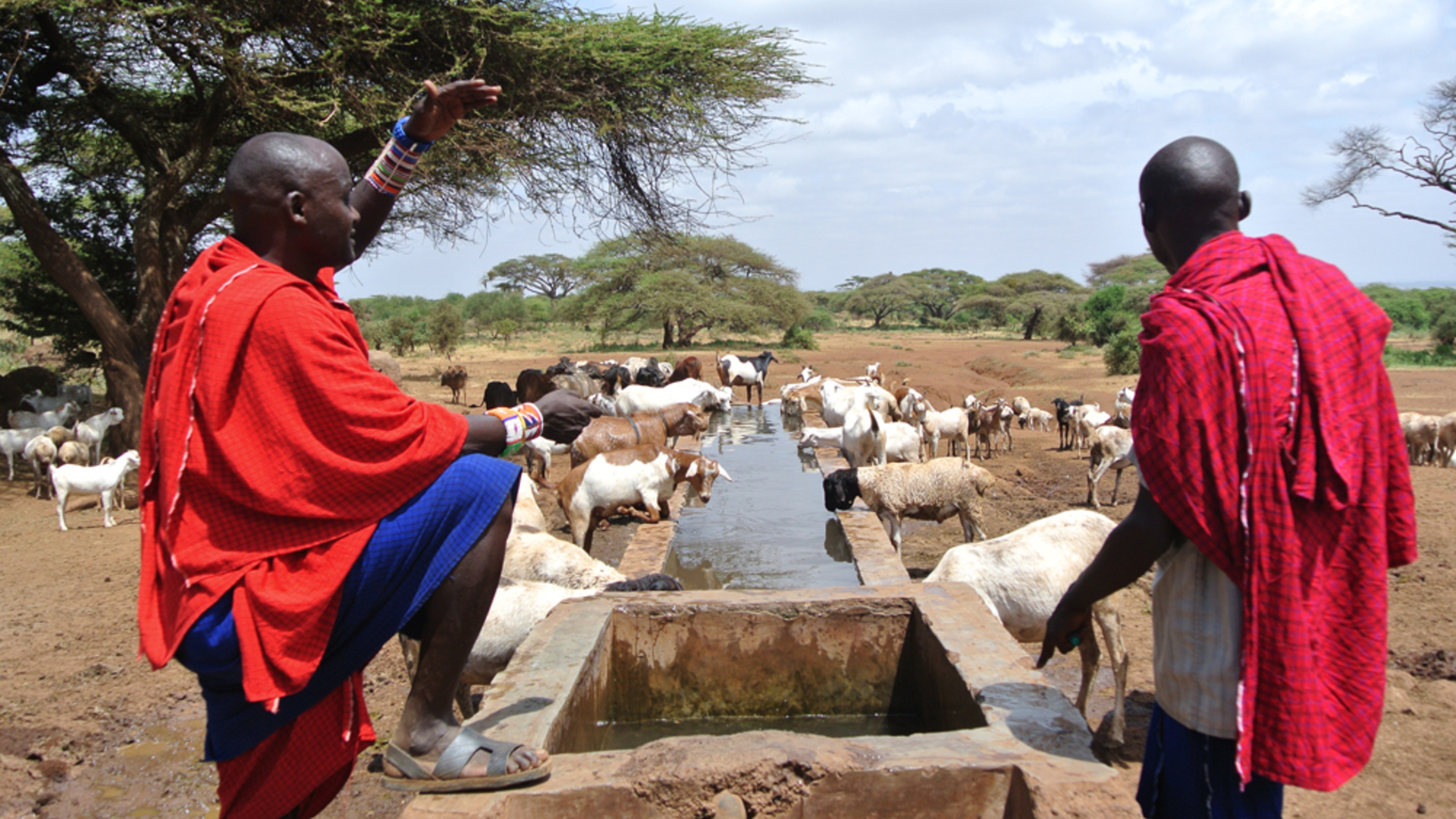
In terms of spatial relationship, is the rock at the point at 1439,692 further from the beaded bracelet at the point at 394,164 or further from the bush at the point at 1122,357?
the bush at the point at 1122,357

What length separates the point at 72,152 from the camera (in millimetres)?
14867

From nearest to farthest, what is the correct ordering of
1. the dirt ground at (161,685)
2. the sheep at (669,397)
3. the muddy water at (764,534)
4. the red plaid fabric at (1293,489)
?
1. the red plaid fabric at (1293,489)
2. the dirt ground at (161,685)
3. the muddy water at (764,534)
4. the sheep at (669,397)

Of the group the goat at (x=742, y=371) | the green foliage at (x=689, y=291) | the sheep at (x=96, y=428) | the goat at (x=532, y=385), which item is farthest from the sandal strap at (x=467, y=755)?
the green foliage at (x=689, y=291)

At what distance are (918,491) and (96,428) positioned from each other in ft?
35.9

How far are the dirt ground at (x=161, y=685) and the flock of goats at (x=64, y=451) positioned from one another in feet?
1.21

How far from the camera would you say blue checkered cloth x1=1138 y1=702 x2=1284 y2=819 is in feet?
6.79

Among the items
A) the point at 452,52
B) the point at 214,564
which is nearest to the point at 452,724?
the point at 214,564

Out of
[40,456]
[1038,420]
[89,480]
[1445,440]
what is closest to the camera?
[89,480]

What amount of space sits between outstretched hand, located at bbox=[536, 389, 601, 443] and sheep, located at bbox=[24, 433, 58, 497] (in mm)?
11186

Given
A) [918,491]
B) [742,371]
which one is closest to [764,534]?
[918,491]

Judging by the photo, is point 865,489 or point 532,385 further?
point 532,385

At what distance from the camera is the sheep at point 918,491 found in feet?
27.0

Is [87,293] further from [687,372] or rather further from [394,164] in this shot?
[687,372]

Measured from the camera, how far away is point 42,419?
45.6 ft
